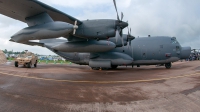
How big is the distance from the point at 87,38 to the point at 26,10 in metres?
4.92

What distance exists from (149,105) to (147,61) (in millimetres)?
14043

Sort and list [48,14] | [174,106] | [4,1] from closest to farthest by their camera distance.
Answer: [174,106] → [4,1] → [48,14]

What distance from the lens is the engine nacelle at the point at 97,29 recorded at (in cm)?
1133

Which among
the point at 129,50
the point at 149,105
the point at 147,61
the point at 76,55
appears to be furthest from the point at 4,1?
the point at 147,61

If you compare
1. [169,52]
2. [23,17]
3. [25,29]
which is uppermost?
[23,17]

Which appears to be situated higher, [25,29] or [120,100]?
[25,29]

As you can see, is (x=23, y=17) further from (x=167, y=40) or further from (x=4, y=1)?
(x=167, y=40)

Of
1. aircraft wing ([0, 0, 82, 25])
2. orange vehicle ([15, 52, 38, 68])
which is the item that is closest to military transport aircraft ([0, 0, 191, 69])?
aircraft wing ([0, 0, 82, 25])

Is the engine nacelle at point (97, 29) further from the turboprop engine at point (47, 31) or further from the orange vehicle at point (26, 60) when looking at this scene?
the orange vehicle at point (26, 60)

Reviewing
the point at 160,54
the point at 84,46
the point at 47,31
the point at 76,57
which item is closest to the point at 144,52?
the point at 160,54

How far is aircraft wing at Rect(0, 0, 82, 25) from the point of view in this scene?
8711 mm

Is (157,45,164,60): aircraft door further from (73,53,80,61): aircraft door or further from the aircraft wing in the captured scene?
the aircraft wing

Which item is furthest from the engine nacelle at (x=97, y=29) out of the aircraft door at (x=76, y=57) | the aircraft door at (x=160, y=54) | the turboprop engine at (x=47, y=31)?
the aircraft door at (x=160, y=54)

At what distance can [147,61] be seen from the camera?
17.5m
